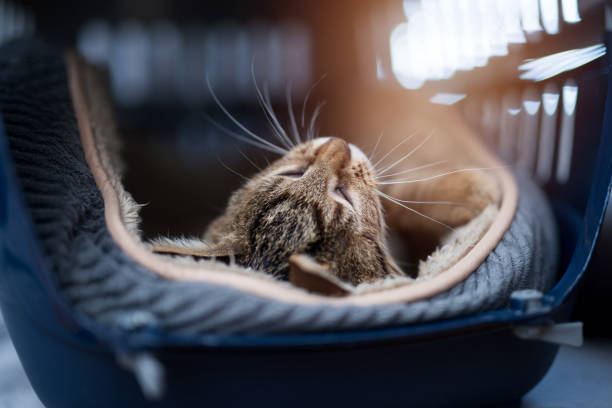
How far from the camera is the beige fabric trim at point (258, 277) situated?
57 centimetres

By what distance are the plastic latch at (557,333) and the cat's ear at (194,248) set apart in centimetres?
43

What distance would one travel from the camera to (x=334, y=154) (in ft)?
2.96

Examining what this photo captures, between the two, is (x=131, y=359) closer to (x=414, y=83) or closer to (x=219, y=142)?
(x=414, y=83)

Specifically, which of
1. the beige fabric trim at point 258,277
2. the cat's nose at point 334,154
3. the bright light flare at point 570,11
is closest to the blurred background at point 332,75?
the bright light flare at point 570,11

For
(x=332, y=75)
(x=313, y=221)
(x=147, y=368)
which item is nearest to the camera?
(x=147, y=368)

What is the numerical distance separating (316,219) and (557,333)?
39 centimetres

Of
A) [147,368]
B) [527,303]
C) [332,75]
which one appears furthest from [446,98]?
[147,368]

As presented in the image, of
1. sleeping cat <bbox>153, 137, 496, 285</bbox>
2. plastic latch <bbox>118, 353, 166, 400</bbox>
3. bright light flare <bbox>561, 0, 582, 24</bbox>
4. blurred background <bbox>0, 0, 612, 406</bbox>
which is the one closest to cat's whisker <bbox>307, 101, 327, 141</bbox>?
blurred background <bbox>0, 0, 612, 406</bbox>

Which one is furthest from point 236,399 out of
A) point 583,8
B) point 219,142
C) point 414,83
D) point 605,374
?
point 219,142

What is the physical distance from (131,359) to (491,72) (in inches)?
41.7

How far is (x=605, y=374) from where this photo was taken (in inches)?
34.6

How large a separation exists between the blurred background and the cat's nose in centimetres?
30

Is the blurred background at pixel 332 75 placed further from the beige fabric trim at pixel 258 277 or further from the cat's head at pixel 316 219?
the cat's head at pixel 316 219

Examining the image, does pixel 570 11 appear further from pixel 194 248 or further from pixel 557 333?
pixel 194 248
